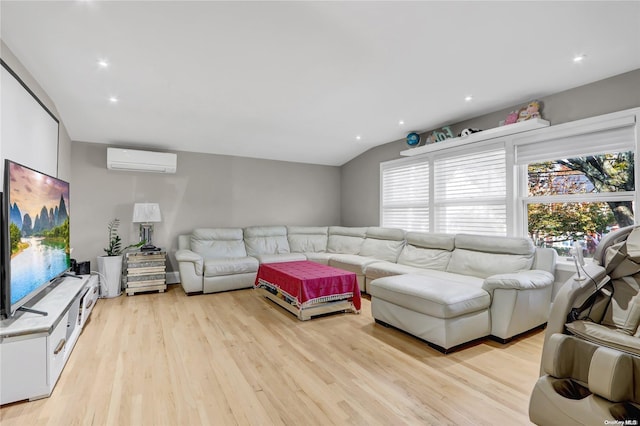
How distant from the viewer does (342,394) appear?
78.5 inches

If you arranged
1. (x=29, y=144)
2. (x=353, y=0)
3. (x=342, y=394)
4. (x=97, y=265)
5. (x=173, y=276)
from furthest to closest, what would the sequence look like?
1. (x=173, y=276)
2. (x=97, y=265)
3. (x=29, y=144)
4. (x=353, y=0)
5. (x=342, y=394)

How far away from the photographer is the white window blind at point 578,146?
116 inches

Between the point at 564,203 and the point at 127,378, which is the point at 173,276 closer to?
the point at 127,378

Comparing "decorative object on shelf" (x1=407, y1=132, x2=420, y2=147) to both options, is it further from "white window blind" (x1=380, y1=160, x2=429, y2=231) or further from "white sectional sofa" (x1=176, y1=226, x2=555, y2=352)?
"white sectional sofa" (x1=176, y1=226, x2=555, y2=352)

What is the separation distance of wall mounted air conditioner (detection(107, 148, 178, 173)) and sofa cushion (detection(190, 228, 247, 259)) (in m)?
1.13

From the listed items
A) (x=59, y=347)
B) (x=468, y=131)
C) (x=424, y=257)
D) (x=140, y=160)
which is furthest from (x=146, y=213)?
(x=468, y=131)

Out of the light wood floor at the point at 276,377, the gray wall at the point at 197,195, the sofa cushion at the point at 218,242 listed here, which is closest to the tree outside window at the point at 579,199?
the light wood floor at the point at 276,377

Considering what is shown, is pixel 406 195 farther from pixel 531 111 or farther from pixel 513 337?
pixel 513 337

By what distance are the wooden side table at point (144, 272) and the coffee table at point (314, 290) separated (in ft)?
5.98

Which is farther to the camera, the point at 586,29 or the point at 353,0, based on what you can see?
the point at 586,29

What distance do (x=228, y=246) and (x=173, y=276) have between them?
39.7 inches

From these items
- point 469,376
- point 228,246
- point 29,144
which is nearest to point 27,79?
point 29,144

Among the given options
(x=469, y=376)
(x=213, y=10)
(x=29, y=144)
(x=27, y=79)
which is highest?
(x=213, y=10)

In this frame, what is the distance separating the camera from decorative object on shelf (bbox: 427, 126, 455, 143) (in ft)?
14.3
